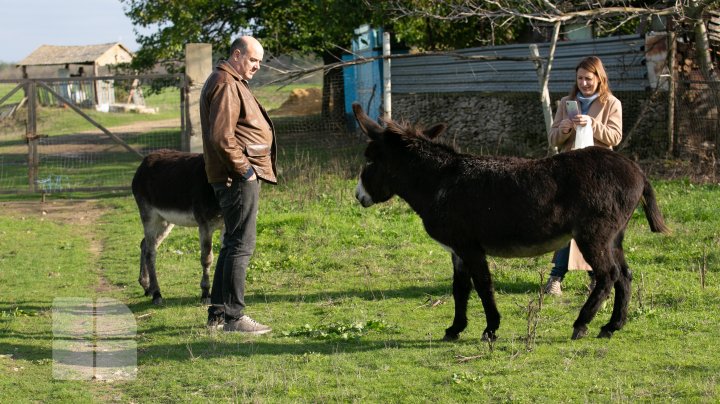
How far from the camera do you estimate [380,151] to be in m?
6.91

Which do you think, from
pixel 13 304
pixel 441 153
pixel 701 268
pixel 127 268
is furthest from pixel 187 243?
pixel 701 268

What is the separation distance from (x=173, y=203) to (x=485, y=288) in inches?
136

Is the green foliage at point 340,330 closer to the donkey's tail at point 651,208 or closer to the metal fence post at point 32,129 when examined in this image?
the donkey's tail at point 651,208

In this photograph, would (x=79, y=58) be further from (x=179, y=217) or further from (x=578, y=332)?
(x=578, y=332)

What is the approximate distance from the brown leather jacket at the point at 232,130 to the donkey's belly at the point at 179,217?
58.6 inches

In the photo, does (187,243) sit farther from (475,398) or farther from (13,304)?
(475,398)

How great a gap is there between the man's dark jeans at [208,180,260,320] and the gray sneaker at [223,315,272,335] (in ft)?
0.14

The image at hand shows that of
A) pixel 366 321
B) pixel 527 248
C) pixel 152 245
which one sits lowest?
pixel 366 321

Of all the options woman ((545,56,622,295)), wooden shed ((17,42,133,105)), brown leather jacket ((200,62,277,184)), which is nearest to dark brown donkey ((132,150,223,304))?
brown leather jacket ((200,62,277,184))

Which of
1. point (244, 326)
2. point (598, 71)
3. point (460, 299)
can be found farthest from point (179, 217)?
point (598, 71)

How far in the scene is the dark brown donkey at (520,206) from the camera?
19.5ft

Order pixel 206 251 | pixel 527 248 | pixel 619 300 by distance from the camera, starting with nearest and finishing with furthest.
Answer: pixel 527 248 < pixel 619 300 < pixel 206 251

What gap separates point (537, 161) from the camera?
625 centimetres

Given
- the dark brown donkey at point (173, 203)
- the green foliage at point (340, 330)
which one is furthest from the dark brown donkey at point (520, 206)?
the dark brown donkey at point (173, 203)
